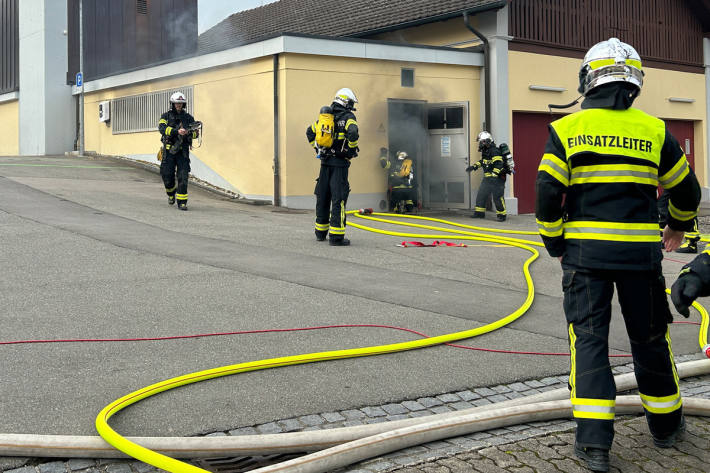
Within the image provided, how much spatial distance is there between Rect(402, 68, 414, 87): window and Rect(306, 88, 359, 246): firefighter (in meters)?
6.63

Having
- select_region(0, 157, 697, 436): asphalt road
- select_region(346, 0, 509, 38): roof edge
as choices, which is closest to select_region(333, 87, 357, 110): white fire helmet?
select_region(0, 157, 697, 436): asphalt road

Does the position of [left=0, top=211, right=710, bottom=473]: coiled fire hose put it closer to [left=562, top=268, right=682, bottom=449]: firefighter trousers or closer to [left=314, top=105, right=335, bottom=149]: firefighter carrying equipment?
[left=562, top=268, right=682, bottom=449]: firefighter trousers

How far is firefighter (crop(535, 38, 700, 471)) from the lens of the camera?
3547 mm

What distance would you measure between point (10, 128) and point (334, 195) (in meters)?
20.6

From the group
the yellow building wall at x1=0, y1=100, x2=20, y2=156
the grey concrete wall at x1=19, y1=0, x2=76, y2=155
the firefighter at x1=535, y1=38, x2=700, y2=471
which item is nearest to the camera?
the firefighter at x1=535, y1=38, x2=700, y2=471

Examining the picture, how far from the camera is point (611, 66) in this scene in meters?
3.62

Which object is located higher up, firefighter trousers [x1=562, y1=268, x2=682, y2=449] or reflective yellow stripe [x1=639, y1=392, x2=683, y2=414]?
firefighter trousers [x1=562, y1=268, x2=682, y2=449]

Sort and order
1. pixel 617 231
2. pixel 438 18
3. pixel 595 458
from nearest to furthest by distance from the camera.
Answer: pixel 595 458, pixel 617 231, pixel 438 18

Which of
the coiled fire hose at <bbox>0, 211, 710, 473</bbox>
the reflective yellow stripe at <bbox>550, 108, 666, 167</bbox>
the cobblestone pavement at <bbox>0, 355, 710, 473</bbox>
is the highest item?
the reflective yellow stripe at <bbox>550, 108, 666, 167</bbox>

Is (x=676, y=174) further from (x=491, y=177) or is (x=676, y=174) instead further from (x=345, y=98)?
(x=491, y=177)

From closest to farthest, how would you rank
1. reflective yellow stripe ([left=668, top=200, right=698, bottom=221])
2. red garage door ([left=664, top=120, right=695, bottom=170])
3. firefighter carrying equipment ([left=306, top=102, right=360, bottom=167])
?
reflective yellow stripe ([left=668, top=200, right=698, bottom=221]) < firefighter carrying equipment ([left=306, top=102, right=360, bottom=167]) < red garage door ([left=664, top=120, right=695, bottom=170])

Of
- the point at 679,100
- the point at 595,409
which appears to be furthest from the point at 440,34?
the point at 595,409

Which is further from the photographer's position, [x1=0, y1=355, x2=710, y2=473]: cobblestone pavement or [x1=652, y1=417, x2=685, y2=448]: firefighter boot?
[x1=652, y1=417, x2=685, y2=448]: firefighter boot

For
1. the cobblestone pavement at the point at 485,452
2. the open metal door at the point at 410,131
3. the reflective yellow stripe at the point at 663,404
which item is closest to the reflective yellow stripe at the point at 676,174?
the reflective yellow stripe at the point at 663,404
